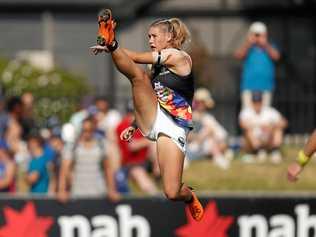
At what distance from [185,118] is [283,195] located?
3.94 m

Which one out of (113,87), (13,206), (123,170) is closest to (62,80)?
(113,87)

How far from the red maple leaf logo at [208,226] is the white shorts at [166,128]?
3.57 meters

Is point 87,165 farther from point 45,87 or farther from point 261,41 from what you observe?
point 45,87

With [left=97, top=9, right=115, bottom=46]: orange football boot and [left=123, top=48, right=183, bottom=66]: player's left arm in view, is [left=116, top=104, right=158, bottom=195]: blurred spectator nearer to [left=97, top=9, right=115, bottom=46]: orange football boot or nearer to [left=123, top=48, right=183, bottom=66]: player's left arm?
[left=123, top=48, right=183, bottom=66]: player's left arm

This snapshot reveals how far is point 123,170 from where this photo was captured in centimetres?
1417

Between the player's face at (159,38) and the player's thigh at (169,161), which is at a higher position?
the player's face at (159,38)

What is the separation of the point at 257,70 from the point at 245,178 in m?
1.68

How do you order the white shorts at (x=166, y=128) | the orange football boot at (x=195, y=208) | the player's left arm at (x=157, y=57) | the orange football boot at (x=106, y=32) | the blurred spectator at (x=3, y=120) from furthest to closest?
the blurred spectator at (x=3, y=120) → the orange football boot at (x=195, y=208) → the white shorts at (x=166, y=128) → the player's left arm at (x=157, y=57) → the orange football boot at (x=106, y=32)

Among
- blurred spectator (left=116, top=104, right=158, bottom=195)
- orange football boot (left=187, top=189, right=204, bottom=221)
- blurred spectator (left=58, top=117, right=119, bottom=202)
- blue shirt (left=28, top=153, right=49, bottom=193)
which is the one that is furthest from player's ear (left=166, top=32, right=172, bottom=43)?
blurred spectator (left=116, top=104, right=158, bottom=195)

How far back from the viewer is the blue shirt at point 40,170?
547 inches

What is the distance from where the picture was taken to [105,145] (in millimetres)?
13297

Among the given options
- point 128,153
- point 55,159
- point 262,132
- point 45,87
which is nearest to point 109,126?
point 128,153

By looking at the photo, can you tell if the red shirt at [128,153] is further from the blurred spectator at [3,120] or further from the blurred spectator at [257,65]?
the blurred spectator at [257,65]

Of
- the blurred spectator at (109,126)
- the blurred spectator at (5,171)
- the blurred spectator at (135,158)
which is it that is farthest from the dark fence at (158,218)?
the blurred spectator at (135,158)
